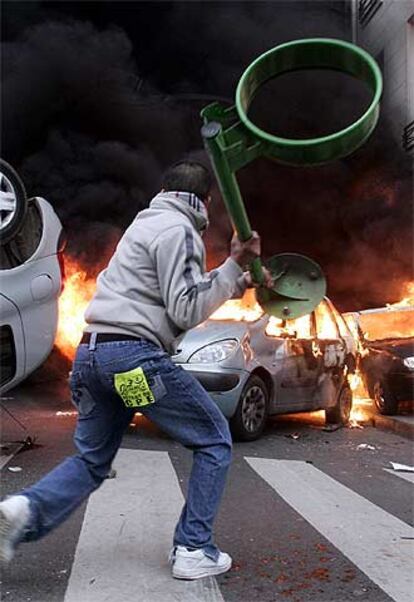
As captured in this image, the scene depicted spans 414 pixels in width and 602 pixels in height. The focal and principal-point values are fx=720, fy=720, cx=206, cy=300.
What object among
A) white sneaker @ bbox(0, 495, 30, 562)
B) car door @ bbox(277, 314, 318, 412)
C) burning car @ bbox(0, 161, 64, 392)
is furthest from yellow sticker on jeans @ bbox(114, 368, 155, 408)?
car door @ bbox(277, 314, 318, 412)

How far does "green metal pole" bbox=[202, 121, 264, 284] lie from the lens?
8.40 ft

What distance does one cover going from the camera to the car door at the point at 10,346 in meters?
4.32

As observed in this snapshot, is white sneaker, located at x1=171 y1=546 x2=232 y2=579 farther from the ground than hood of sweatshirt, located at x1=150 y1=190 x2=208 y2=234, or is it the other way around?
hood of sweatshirt, located at x1=150 y1=190 x2=208 y2=234

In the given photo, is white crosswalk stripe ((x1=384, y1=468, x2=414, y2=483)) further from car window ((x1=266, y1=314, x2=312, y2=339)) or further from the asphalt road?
car window ((x1=266, y1=314, x2=312, y2=339))

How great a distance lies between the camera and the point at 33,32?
13.0 meters

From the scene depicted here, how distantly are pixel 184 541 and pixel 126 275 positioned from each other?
1.04 meters

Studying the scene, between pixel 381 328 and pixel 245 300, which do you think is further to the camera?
pixel 381 328

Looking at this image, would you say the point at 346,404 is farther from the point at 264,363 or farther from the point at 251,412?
the point at 251,412

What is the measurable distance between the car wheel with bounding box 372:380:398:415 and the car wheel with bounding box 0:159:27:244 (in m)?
6.11

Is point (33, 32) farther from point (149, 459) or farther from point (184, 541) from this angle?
point (184, 541)

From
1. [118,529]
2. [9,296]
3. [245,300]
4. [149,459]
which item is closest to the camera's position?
[118,529]

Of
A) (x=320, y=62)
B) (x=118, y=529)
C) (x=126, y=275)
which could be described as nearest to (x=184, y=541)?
(x=118, y=529)

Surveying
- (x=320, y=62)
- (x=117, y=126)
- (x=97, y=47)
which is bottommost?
(x=320, y=62)

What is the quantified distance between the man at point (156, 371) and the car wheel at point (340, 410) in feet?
18.3
